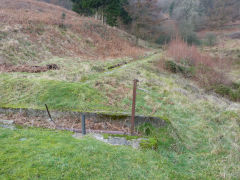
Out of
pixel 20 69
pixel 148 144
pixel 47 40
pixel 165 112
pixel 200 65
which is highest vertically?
pixel 47 40

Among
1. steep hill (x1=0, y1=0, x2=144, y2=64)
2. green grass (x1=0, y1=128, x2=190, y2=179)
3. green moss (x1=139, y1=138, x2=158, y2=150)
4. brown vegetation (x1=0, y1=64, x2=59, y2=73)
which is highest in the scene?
steep hill (x1=0, y1=0, x2=144, y2=64)

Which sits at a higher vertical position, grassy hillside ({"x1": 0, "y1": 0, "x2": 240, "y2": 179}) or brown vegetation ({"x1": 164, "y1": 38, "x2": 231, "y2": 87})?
brown vegetation ({"x1": 164, "y1": 38, "x2": 231, "y2": 87})

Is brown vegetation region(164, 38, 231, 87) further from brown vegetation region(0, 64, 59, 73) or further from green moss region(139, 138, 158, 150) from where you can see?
brown vegetation region(0, 64, 59, 73)

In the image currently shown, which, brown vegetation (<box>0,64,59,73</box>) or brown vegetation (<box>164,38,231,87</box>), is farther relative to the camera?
brown vegetation (<box>164,38,231,87</box>)

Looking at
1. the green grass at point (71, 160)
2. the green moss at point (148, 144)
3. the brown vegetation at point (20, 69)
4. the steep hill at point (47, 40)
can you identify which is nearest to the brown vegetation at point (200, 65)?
the steep hill at point (47, 40)

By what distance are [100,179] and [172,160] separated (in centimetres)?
185

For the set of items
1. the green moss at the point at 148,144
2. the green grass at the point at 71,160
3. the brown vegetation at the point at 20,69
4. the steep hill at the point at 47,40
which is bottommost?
the green moss at the point at 148,144

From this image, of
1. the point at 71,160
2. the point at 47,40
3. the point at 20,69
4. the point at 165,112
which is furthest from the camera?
the point at 47,40

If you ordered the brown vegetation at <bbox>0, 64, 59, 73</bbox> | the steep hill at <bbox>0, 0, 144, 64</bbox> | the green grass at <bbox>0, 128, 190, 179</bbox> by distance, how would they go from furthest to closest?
the steep hill at <bbox>0, 0, 144, 64</bbox>
the brown vegetation at <bbox>0, 64, 59, 73</bbox>
the green grass at <bbox>0, 128, 190, 179</bbox>

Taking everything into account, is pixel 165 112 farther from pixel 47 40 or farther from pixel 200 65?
pixel 47 40

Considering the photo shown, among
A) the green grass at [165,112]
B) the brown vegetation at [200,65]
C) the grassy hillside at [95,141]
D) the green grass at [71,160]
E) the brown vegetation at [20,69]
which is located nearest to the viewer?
the green grass at [71,160]

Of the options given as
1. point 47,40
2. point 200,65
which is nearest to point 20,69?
point 47,40

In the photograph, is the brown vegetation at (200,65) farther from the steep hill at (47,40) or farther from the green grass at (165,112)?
the green grass at (165,112)

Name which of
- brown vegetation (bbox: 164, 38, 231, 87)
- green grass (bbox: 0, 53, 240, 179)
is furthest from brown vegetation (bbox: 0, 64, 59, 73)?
brown vegetation (bbox: 164, 38, 231, 87)
